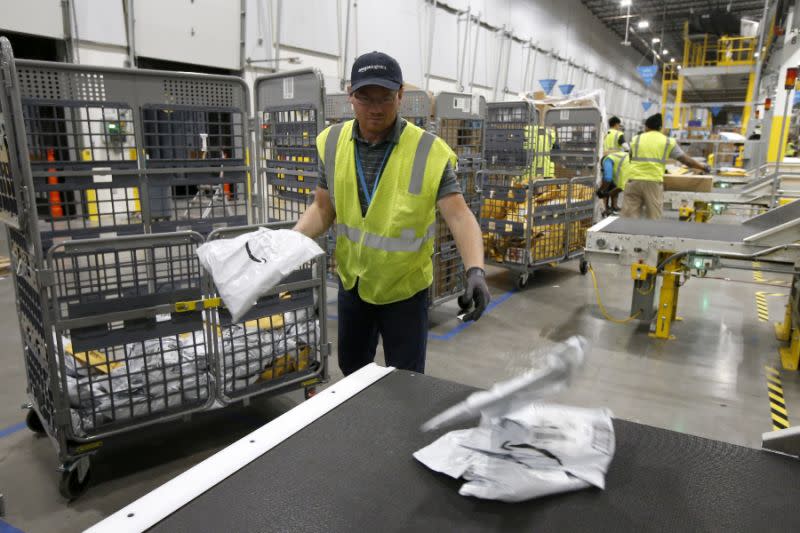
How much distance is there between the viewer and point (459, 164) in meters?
5.04

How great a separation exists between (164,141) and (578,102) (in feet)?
27.9

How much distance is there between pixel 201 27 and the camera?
29.3 feet

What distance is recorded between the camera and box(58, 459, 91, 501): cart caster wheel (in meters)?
2.47

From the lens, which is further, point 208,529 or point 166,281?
point 166,281

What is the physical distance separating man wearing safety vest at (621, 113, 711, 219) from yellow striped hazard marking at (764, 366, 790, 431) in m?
3.64

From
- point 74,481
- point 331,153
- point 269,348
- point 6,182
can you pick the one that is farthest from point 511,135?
point 74,481

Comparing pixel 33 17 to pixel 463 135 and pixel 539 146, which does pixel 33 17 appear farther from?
pixel 539 146

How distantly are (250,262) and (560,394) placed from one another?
51.0 inches

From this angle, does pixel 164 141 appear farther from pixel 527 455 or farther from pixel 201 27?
pixel 201 27

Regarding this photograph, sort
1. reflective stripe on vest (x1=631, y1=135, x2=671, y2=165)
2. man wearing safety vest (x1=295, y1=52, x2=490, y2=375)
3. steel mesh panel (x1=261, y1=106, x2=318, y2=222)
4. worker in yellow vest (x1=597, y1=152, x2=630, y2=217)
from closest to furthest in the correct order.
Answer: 1. man wearing safety vest (x1=295, y1=52, x2=490, y2=375)
2. steel mesh panel (x1=261, y1=106, x2=318, y2=222)
3. reflective stripe on vest (x1=631, y1=135, x2=671, y2=165)
4. worker in yellow vest (x1=597, y1=152, x2=630, y2=217)

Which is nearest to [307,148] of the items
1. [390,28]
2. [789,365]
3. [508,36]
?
[789,365]

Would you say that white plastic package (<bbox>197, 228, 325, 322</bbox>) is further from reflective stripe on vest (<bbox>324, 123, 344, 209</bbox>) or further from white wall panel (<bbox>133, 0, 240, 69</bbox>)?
white wall panel (<bbox>133, 0, 240, 69</bbox>)

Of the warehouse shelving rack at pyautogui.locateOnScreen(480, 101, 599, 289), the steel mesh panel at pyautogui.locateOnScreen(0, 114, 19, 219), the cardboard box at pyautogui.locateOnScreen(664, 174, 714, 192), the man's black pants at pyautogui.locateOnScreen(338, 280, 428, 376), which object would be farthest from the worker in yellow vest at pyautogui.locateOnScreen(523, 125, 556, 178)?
the steel mesh panel at pyautogui.locateOnScreen(0, 114, 19, 219)

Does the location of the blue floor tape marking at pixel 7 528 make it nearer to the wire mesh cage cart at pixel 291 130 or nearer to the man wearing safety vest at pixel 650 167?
the wire mesh cage cart at pixel 291 130
